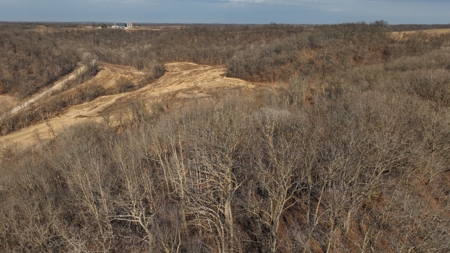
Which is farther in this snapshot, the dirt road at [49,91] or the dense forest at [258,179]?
the dirt road at [49,91]

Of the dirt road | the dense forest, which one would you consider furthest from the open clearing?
the dense forest

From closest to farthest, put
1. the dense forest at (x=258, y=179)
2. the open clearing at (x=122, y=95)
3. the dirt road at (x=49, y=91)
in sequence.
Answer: the dense forest at (x=258, y=179) → the open clearing at (x=122, y=95) → the dirt road at (x=49, y=91)

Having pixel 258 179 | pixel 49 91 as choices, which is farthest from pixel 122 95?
pixel 258 179

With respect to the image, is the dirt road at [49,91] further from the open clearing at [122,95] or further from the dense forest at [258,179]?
the dense forest at [258,179]

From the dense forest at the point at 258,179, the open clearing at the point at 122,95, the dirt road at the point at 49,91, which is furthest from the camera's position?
the dirt road at the point at 49,91

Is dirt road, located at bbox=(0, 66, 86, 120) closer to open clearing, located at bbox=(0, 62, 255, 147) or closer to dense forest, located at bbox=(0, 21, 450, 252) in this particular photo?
open clearing, located at bbox=(0, 62, 255, 147)

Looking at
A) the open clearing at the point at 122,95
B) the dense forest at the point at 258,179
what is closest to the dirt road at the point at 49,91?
the open clearing at the point at 122,95
